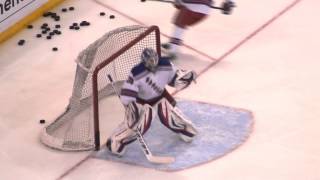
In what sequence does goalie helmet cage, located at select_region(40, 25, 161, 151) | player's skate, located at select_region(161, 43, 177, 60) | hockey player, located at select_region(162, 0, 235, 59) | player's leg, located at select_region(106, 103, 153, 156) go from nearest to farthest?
1. player's leg, located at select_region(106, 103, 153, 156)
2. goalie helmet cage, located at select_region(40, 25, 161, 151)
3. hockey player, located at select_region(162, 0, 235, 59)
4. player's skate, located at select_region(161, 43, 177, 60)

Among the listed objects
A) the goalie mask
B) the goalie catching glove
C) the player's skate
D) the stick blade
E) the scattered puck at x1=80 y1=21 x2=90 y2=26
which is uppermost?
the goalie mask

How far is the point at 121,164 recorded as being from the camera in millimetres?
3377

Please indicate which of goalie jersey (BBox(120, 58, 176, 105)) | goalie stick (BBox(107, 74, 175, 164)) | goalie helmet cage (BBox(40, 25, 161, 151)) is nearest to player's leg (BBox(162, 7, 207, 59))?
goalie helmet cage (BBox(40, 25, 161, 151))

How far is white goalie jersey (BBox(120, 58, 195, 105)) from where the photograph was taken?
3189 millimetres

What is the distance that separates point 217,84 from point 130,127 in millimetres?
651

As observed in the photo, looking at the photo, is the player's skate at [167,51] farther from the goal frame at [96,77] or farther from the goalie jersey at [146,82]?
the goalie jersey at [146,82]

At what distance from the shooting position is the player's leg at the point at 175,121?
334 centimetres

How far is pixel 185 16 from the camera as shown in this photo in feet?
12.6

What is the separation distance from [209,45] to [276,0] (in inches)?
21.9

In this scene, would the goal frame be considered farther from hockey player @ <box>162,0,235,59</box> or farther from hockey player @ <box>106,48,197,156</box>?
hockey player @ <box>162,0,235,59</box>

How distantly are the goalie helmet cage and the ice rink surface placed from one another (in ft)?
0.17

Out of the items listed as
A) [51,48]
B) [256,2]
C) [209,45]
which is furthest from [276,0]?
[51,48]

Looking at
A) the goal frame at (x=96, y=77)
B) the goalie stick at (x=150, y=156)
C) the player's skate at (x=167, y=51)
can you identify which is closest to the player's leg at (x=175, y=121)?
the goalie stick at (x=150, y=156)

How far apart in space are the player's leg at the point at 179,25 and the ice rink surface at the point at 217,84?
69mm
